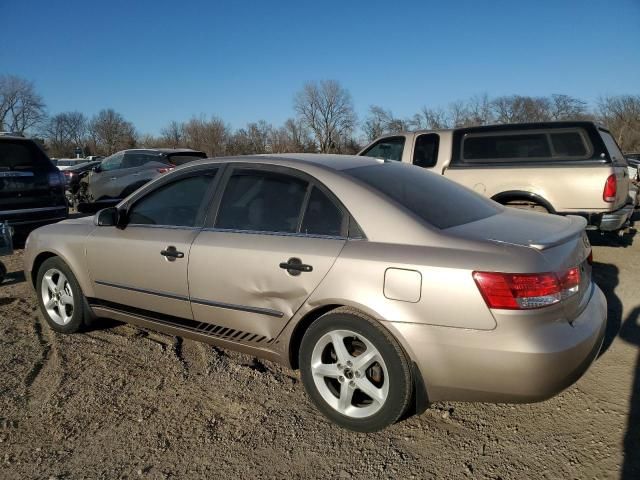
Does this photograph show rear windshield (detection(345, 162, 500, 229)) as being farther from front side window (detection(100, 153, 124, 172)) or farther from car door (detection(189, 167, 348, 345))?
front side window (detection(100, 153, 124, 172))

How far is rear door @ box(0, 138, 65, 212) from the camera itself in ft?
22.6

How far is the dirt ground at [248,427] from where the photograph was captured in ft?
8.10

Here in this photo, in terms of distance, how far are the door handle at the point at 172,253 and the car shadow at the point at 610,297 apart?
3.16 metres

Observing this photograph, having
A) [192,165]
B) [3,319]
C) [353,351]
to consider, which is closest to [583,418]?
[353,351]

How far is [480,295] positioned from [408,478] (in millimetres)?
962

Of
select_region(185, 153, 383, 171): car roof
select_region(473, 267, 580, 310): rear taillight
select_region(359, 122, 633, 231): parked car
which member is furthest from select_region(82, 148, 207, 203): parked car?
select_region(473, 267, 580, 310): rear taillight

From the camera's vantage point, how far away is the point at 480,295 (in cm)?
235

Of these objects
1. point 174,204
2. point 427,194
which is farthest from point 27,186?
point 427,194

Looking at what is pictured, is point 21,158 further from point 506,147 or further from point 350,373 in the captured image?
point 506,147

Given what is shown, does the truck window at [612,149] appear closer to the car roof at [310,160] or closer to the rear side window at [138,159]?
the car roof at [310,160]

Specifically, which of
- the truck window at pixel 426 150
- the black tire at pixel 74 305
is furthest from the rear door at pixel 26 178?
the truck window at pixel 426 150

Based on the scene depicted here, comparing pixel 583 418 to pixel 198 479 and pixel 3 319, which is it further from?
pixel 3 319

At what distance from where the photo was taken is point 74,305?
416cm

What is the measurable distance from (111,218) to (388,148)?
18.4 ft
